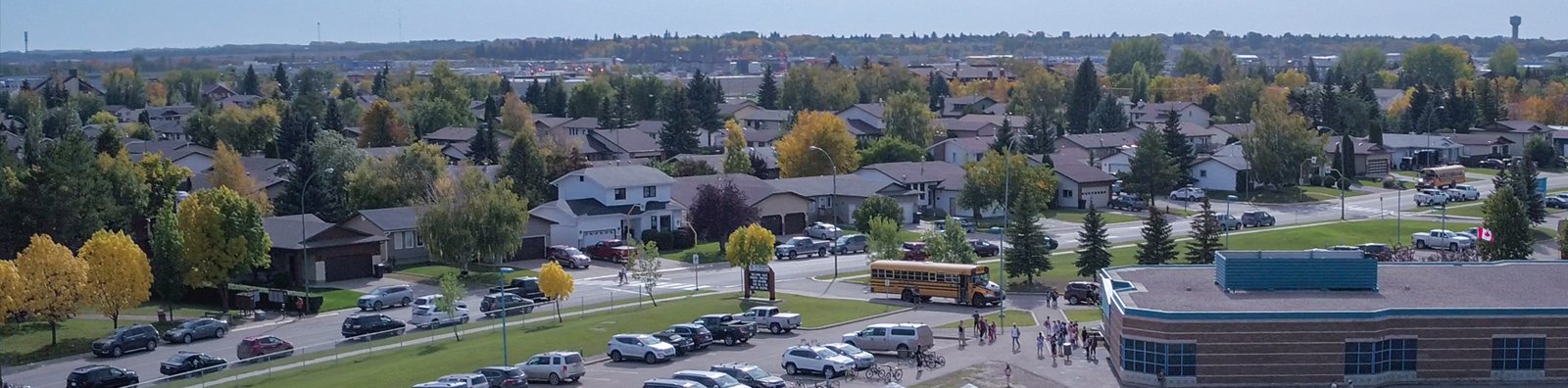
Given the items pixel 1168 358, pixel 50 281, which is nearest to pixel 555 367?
pixel 1168 358

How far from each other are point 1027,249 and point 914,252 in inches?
332

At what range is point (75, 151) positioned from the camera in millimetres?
65438

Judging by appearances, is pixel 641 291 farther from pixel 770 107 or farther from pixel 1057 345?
pixel 770 107

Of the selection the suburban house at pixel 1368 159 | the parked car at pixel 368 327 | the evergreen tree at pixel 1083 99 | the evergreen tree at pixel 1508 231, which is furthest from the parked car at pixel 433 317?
the evergreen tree at pixel 1083 99

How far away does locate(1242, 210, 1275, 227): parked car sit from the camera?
3297 inches

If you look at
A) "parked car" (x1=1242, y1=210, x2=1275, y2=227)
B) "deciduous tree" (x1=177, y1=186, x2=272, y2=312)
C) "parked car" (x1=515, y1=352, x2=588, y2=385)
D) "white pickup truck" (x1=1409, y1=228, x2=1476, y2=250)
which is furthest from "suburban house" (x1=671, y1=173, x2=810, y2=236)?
"parked car" (x1=515, y1=352, x2=588, y2=385)

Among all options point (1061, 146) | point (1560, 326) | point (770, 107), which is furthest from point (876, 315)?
point (770, 107)

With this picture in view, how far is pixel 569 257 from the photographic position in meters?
70.0

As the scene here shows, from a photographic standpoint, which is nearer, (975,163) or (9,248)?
(9,248)

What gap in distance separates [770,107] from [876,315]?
4474 inches

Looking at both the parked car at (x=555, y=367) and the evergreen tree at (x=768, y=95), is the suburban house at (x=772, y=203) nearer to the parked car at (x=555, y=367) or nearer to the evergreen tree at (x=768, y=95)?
the parked car at (x=555, y=367)

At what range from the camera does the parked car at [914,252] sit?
67875mm

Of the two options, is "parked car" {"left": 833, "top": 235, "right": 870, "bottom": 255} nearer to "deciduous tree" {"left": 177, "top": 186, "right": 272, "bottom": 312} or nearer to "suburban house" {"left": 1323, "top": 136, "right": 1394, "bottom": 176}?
"deciduous tree" {"left": 177, "top": 186, "right": 272, "bottom": 312}

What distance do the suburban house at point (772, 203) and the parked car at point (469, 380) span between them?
37743 millimetres
